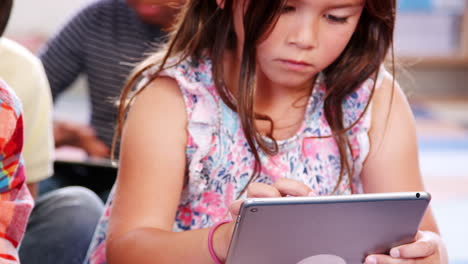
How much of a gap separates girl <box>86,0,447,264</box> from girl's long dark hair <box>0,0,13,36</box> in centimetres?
18

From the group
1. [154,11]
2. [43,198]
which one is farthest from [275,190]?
[154,11]

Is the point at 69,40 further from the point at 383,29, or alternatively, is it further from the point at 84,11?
the point at 383,29

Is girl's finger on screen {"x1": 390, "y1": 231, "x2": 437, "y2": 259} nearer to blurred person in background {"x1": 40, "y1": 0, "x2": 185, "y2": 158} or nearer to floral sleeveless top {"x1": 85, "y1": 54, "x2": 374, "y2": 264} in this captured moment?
floral sleeveless top {"x1": 85, "y1": 54, "x2": 374, "y2": 264}

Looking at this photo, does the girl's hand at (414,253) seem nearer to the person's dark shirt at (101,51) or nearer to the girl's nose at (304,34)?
the girl's nose at (304,34)

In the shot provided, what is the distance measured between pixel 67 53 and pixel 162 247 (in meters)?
0.89

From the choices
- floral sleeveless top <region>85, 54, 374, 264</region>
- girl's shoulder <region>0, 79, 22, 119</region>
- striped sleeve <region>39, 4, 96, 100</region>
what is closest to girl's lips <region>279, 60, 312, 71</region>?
floral sleeveless top <region>85, 54, 374, 264</region>

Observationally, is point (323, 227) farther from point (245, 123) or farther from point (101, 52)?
point (101, 52)

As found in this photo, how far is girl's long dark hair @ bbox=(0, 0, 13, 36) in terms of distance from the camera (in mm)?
783

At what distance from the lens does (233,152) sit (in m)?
0.93

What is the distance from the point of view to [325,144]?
95 cm

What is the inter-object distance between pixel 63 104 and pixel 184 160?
101 inches

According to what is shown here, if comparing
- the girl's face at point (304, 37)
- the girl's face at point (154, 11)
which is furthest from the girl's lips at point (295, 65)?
A: the girl's face at point (154, 11)

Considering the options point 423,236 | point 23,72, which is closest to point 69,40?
point 23,72

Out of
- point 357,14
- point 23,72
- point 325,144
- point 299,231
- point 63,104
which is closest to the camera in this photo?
point 299,231
